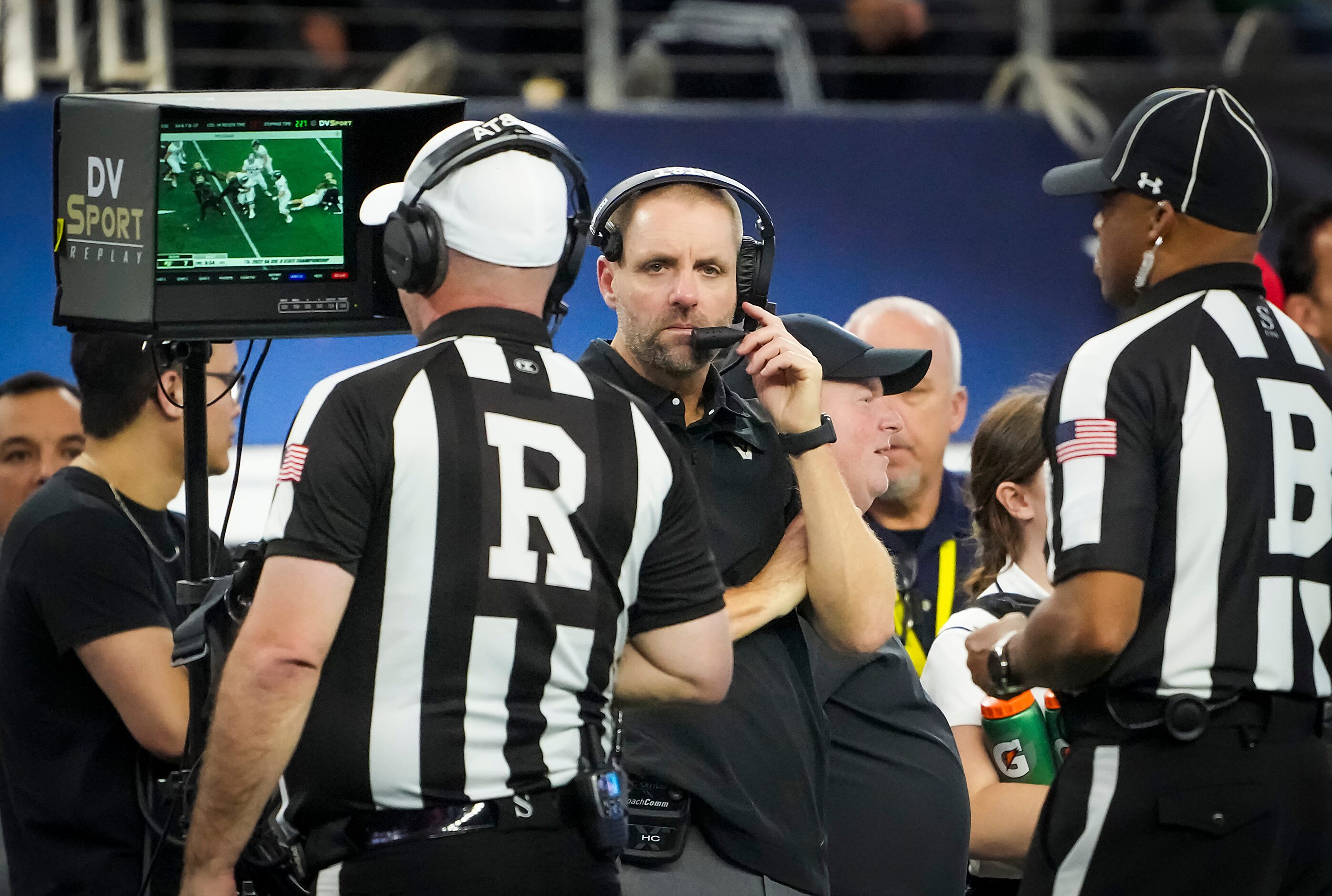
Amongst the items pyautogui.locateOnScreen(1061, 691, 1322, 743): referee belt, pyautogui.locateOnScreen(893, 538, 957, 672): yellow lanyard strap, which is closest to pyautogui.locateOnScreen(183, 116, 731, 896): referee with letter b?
pyautogui.locateOnScreen(1061, 691, 1322, 743): referee belt

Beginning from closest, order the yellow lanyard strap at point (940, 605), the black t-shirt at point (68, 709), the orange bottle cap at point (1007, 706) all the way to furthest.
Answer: the black t-shirt at point (68, 709) → the orange bottle cap at point (1007, 706) → the yellow lanyard strap at point (940, 605)

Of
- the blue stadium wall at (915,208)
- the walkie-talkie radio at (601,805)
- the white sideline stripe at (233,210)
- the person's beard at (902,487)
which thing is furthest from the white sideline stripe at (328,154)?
the blue stadium wall at (915,208)

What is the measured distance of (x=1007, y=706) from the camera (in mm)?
2781

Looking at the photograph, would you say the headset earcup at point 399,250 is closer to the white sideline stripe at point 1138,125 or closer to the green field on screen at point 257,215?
the green field on screen at point 257,215

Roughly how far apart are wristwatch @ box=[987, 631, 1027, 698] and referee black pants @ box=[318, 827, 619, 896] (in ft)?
2.72

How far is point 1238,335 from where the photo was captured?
2.37m

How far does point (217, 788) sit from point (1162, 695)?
1297 millimetres

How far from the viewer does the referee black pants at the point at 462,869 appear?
181 cm

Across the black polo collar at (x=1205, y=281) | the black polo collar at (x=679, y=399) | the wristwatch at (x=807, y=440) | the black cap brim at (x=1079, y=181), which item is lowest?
the wristwatch at (x=807, y=440)

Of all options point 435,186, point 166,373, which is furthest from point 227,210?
point 166,373

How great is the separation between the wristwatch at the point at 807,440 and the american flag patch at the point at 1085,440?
33cm

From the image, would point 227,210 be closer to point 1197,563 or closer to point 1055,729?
point 1197,563

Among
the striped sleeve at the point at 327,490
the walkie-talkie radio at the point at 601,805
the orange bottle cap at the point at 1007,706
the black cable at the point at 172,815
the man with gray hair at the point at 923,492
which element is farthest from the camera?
the man with gray hair at the point at 923,492

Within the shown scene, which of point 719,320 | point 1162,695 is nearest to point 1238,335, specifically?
point 1162,695
